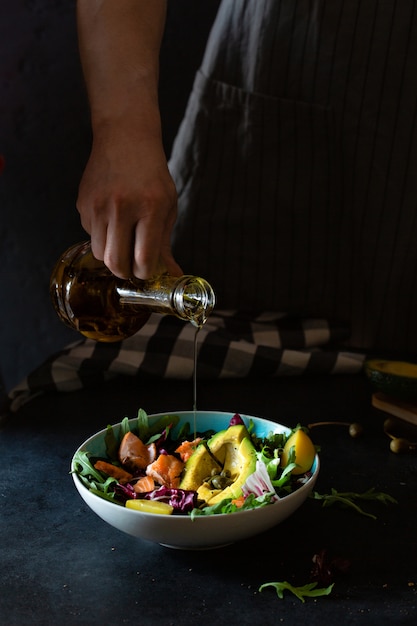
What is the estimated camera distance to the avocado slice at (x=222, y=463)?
89 centimetres

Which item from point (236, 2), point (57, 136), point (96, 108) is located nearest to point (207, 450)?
point (96, 108)

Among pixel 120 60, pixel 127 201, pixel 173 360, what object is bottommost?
pixel 173 360

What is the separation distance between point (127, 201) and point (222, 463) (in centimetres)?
35

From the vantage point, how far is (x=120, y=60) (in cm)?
113

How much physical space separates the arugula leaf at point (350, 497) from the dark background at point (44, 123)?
132cm

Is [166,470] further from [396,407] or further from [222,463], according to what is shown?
[396,407]

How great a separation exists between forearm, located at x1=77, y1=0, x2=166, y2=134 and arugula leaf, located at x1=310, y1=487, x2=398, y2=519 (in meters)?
0.54

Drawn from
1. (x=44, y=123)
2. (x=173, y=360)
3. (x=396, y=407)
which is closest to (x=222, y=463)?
(x=396, y=407)

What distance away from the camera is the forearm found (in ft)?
3.58

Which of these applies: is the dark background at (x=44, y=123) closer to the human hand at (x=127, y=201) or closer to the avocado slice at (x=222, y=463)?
the human hand at (x=127, y=201)

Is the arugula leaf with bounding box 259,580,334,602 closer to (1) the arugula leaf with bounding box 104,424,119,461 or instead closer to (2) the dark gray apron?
(1) the arugula leaf with bounding box 104,424,119,461

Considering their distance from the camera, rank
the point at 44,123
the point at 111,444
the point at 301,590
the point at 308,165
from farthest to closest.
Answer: the point at 44,123, the point at 308,165, the point at 111,444, the point at 301,590

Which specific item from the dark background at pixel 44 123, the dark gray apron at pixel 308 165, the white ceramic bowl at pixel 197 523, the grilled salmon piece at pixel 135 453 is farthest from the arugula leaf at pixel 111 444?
the dark background at pixel 44 123

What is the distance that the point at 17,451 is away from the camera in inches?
46.5
